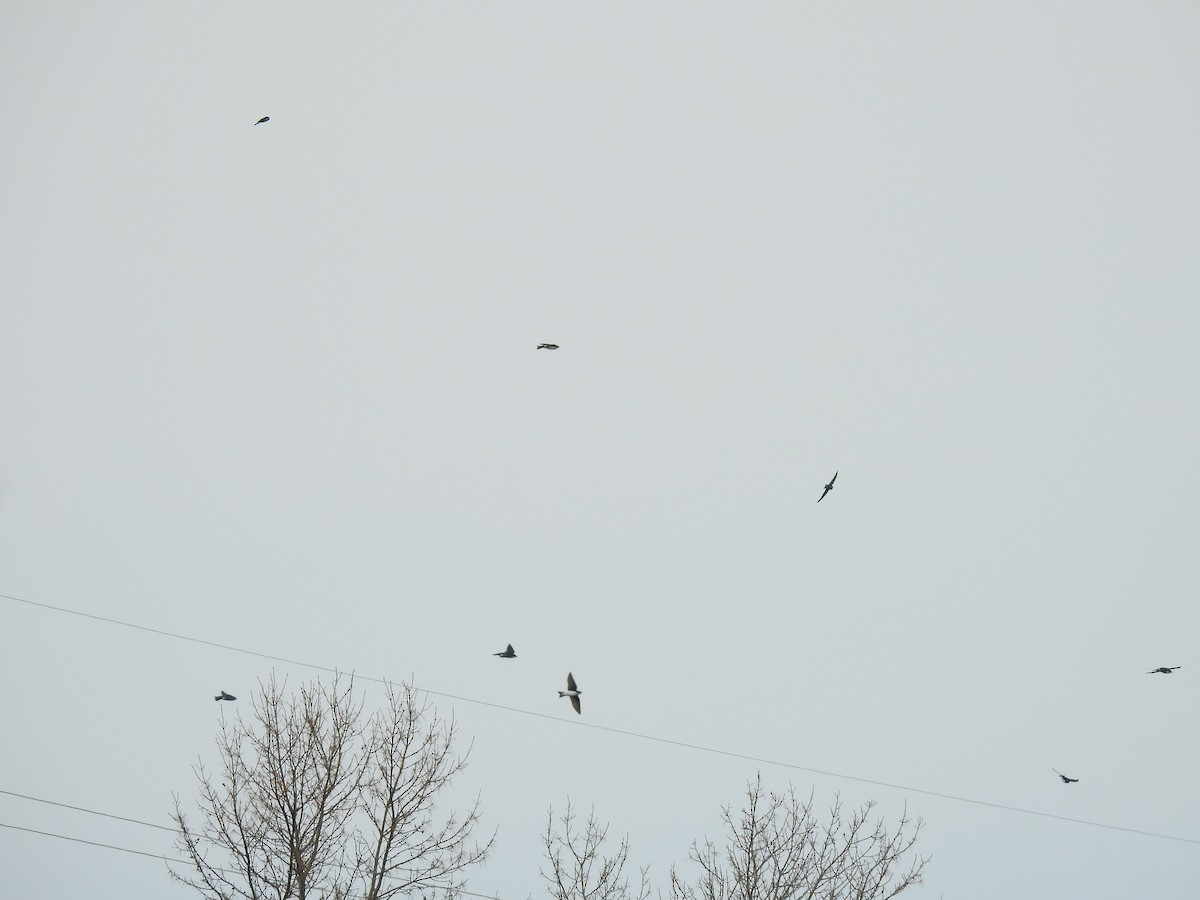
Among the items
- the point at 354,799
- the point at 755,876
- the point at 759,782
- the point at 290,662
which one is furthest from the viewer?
the point at 290,662

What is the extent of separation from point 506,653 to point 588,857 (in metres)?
3.96

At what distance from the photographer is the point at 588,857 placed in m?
17.0

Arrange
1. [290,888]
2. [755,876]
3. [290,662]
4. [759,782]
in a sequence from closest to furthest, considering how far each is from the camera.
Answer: [290,888]
[755,876]
[759,782]
[290,662]

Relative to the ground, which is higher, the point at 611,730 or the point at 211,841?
the point at 611,730

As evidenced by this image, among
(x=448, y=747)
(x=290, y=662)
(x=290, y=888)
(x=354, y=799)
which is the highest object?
(x=290, y=662)

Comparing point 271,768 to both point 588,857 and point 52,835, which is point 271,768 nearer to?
point 52,835

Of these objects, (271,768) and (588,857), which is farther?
(588,857)

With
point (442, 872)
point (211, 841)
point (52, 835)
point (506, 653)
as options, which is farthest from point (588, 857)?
point (52, 835)

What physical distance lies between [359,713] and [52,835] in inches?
210

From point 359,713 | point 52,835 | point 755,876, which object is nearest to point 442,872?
point 359,713

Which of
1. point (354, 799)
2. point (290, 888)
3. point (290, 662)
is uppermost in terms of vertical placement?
point (290, 662)

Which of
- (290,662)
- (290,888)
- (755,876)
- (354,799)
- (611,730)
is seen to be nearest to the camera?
(290,888)

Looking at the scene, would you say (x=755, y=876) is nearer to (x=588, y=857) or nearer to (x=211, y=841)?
(x=588, y=857)

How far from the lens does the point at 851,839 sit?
656 inches
